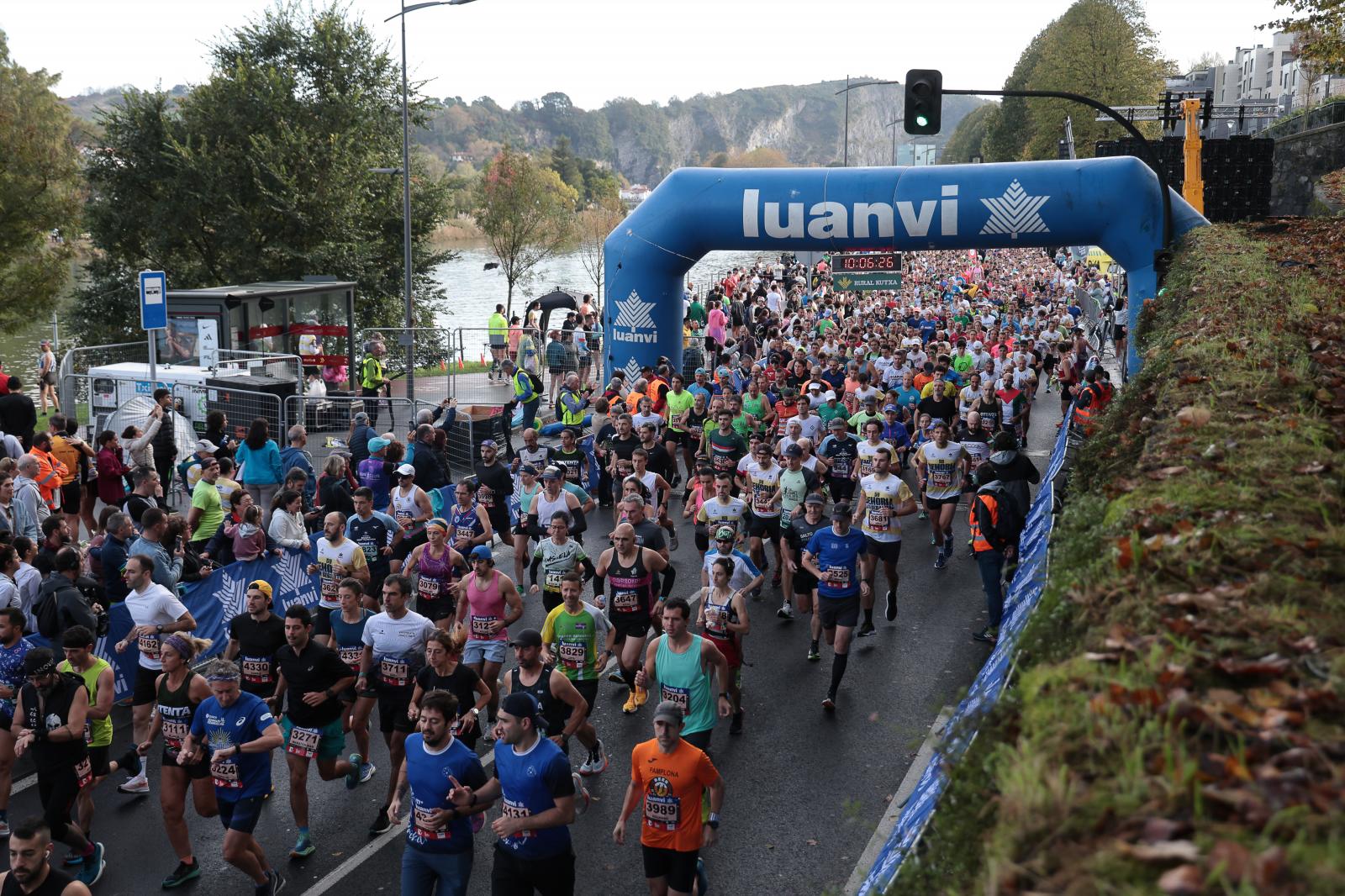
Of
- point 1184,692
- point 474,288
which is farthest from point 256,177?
point 474,288

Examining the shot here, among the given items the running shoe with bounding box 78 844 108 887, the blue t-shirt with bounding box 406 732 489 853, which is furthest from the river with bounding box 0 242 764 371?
the blue t-shirt with bounding box 406 732 489 853

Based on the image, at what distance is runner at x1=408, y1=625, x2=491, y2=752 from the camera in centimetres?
734

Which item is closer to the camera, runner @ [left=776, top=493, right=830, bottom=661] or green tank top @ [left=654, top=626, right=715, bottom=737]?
green tank top @ [left=654, top=626, right=715, bottom=737]

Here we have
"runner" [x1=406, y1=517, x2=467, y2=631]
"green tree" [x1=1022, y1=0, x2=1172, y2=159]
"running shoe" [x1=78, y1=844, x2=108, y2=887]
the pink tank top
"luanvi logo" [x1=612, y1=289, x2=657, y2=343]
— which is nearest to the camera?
"running shoe" [x1=78, y1=844, x2=108, y2=887]

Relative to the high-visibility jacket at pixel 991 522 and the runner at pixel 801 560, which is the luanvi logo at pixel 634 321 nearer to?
the runner at pixel 801 560

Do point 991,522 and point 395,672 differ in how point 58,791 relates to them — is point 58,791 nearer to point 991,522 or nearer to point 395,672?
point 395,672

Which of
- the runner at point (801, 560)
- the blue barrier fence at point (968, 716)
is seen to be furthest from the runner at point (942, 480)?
the blue barrier fence at point (968, 716)

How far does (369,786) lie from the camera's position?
27.2 ft

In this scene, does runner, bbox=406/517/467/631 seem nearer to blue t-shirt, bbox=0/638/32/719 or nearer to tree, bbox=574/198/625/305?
blue t-shirt, bbox=0/638/32/719

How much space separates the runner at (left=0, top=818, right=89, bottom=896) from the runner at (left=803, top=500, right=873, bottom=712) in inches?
216

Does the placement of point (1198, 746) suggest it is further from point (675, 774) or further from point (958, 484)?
point (958, 484)

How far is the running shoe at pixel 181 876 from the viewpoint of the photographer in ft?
23.2

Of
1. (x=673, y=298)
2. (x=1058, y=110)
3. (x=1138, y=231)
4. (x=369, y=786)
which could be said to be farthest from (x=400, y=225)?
(x=1058, y=110)

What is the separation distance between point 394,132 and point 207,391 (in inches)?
777
